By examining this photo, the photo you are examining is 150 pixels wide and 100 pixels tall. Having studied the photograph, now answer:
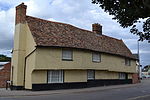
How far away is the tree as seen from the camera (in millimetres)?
12977

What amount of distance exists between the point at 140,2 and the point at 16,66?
18.1m

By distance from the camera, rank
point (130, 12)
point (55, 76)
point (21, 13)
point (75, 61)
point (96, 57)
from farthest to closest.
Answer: point (96, 57), point (75, 61), point (21, 13), point (55, 76), point (130, 12)

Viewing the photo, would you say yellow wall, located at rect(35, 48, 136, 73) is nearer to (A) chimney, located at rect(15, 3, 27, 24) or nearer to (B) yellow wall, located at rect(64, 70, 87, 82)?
(B) yellow wall, located at rect(64, 70, 87, 82)

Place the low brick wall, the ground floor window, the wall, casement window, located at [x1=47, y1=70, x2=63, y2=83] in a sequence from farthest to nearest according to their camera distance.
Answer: the ground floor window → the wall → the low brick wall → casement window, located at [x1=47, y1=70, x2=63, y2=83]

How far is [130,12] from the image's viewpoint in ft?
42.9

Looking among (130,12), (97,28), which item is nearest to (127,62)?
(97,28)

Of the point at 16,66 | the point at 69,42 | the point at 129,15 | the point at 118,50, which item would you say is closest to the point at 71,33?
the point at 69,42

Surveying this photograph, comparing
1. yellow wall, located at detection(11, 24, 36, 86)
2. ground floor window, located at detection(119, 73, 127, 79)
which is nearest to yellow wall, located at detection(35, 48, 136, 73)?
ground floor window, located at detection(119, 73, 127, 79)

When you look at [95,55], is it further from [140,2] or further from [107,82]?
[140,2]

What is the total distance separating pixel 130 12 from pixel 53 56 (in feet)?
50.7

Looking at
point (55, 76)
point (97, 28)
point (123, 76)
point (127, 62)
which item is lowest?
point (123, 76)

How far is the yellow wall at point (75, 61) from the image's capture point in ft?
87.2

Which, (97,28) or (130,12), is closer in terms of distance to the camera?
(130,12)

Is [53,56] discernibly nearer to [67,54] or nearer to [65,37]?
[67,54]
